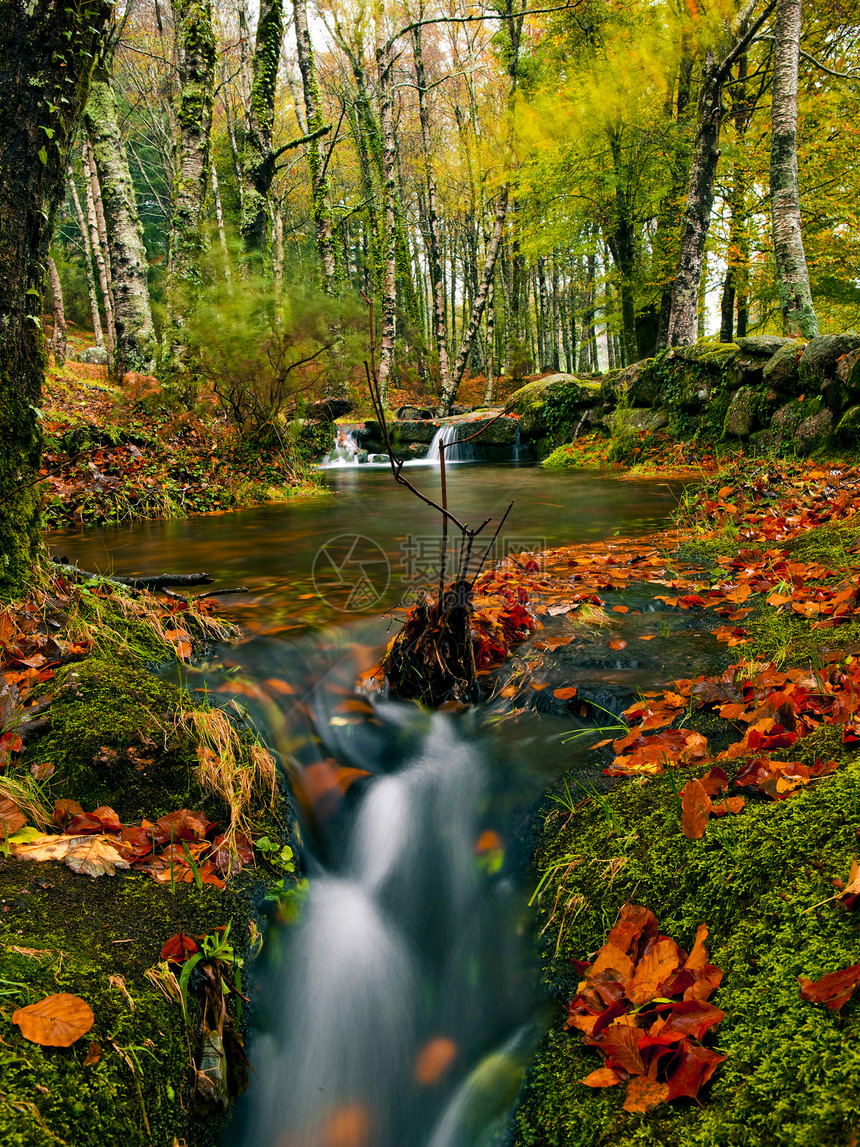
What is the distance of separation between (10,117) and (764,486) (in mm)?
6733

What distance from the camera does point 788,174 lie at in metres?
9.24

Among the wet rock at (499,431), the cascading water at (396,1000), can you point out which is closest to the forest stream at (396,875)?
the cascading water at (396,1000)

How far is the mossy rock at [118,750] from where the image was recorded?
212cm

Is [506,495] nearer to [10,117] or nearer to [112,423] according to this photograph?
[112,423]

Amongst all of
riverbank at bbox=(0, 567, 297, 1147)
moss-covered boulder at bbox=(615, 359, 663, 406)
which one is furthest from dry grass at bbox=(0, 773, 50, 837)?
moss-covered boulder at bbox=(615, 359, 663, 406)

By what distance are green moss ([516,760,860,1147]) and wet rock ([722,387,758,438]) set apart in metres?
8.89

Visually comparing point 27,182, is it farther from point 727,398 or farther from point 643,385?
point 643,385

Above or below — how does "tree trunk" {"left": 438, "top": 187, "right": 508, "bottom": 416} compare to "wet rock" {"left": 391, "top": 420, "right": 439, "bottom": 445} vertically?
above

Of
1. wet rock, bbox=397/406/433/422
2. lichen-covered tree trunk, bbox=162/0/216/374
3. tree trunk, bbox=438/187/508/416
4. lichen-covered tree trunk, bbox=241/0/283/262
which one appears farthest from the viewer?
wet rock, bbox=397/406/433/422

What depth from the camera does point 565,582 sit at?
4602 millimetres

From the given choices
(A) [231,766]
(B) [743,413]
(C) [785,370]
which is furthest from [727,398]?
(A) [231,766]

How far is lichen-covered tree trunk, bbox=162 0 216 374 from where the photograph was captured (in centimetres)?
977

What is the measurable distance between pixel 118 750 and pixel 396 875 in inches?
43.8

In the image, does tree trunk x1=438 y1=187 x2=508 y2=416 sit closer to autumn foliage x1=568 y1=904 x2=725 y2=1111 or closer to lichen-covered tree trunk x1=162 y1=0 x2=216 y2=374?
lichen-covered tree trunk x1=162 y1=0 x2=216 y2=374
